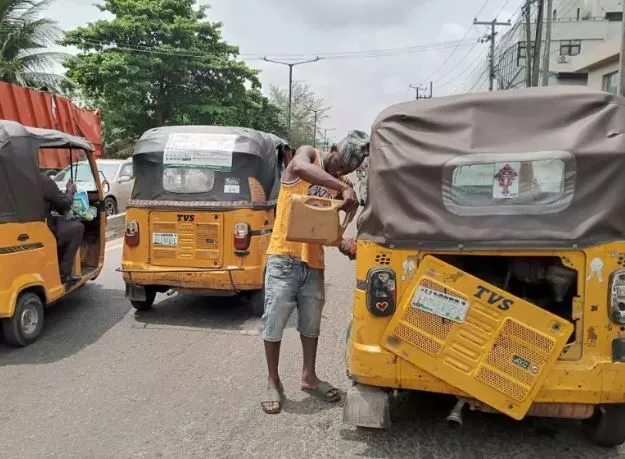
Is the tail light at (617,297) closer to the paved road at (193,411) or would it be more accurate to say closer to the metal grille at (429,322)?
the metal grille at (429,322)

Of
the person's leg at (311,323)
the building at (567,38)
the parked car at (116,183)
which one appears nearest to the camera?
the person's leg at (311,323)

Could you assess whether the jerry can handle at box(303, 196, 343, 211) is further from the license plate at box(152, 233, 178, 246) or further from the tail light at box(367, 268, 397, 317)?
the license plate at box(152, 233, 178, 246)

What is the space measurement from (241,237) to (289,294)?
2.20 meters

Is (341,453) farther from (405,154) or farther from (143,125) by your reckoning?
(143,125)

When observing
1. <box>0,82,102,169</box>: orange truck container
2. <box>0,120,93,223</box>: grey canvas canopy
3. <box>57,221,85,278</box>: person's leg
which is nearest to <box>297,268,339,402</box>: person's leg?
<box>0,120,93,223</box>: grey canvas canopy

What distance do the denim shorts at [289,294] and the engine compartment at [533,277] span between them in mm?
1155

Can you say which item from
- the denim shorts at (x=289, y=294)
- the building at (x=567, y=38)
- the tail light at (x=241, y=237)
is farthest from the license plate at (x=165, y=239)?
the building at (x=567, y=38)

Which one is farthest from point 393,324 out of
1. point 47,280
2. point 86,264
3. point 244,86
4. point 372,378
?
point 244,86

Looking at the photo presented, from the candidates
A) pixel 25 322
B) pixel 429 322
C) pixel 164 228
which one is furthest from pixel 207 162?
pixel 429 322

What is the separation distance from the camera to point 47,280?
19.6 ft

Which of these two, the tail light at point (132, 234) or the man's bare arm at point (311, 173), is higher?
the man's bare arm at point (311, 173)

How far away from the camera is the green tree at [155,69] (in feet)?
93.9

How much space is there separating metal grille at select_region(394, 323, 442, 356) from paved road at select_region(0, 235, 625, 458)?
716 millimetres

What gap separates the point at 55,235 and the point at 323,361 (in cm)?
327
